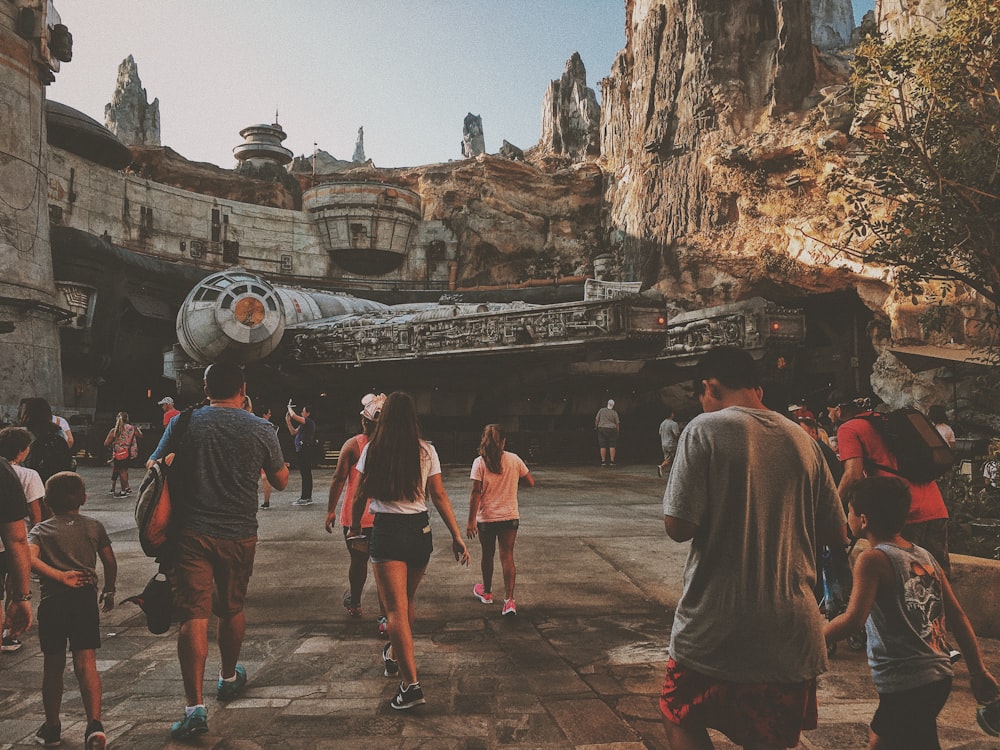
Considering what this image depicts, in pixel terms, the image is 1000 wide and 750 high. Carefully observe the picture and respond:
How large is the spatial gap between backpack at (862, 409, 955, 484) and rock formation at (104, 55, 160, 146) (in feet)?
317

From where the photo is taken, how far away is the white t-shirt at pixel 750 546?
2000 mm

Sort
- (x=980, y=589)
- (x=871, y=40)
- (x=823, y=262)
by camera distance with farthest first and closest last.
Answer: (x=823, y=262), (x=871, y=40), (x=980, y=589)

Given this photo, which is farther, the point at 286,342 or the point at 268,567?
the point at 286,342

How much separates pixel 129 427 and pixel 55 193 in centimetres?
2383

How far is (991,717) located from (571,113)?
227 ft

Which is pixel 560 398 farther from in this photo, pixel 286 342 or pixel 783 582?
pixel 783 582

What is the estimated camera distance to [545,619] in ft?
16.9

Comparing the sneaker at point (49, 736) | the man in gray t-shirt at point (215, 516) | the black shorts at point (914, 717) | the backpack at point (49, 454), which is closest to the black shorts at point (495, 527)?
the man in gray t-shirt at point (215, 516)

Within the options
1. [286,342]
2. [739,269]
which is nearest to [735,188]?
[739,269]

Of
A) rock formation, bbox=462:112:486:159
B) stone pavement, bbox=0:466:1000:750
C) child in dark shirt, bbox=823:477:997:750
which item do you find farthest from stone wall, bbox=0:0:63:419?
rock formation, bbox=462:112:486:159

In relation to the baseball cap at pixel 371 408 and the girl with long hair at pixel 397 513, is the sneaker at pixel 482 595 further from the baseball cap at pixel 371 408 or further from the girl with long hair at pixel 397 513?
the baseball cap at pixel 371 408

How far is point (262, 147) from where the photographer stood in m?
49.3

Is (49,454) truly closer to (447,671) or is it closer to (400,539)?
(400,539)

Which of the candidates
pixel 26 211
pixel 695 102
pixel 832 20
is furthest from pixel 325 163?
pixel 26 211
